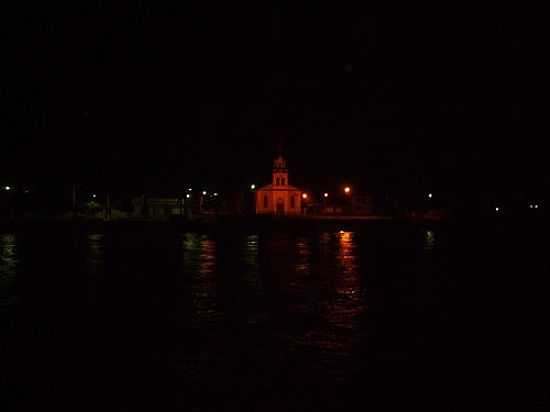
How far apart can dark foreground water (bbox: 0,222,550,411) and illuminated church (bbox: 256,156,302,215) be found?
62591mm

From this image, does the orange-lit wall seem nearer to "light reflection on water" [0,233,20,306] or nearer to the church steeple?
the church steeple

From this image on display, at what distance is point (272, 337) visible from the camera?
8.93 metres

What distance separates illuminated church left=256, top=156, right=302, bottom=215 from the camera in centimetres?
8131

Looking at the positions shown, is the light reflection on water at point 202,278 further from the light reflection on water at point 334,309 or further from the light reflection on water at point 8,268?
the light reflection on water at point 8,268

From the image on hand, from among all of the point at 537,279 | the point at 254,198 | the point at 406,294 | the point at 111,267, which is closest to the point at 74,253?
the point at 111,267

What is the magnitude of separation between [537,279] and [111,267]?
10.8 m

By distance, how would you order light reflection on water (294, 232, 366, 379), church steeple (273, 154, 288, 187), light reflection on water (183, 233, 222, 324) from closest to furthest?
light reflection on water (294, 232, 366, 379)
light reflection on water (183, 233, 222, 324)
church steeple (273, 154, 288, 187)

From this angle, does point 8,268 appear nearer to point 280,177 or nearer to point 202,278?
point 202,278

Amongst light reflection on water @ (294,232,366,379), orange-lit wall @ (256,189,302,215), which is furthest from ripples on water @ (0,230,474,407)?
orange-lit wall @ (256,189,302,215)

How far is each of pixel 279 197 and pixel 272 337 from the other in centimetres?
7256

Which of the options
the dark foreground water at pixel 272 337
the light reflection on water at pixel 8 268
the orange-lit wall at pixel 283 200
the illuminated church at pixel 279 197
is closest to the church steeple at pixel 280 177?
the illuminated church at pixel 279 197

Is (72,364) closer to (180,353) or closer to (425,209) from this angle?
(180,353)

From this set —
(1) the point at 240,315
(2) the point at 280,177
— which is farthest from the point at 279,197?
(1) the point at 240,315

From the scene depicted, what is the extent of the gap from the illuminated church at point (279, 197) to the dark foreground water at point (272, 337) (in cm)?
6259
